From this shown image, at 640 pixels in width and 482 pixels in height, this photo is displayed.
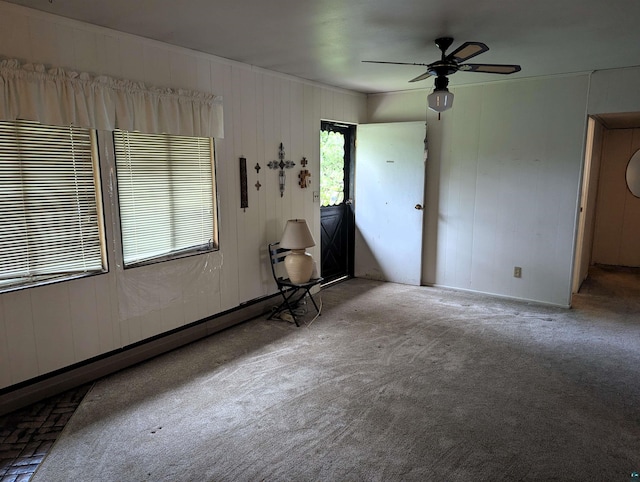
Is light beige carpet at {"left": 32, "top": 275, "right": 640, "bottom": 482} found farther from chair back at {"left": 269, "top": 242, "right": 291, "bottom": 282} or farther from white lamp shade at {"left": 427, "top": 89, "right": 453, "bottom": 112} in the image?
white lamp shade at {"left": 427, "top": 89, "right": 453, "bottom": 112}

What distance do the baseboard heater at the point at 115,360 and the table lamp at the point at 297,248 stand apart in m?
0.54

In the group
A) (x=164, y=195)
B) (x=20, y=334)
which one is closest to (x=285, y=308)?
(x=164, y=195)

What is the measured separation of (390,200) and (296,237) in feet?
6.37

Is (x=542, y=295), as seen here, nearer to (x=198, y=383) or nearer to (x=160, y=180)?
(x=198, y=383)

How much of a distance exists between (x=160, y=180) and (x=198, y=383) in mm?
1585

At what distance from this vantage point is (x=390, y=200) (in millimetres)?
5562

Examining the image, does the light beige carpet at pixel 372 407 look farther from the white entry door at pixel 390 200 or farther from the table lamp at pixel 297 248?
the white entry door at pixel 390 200

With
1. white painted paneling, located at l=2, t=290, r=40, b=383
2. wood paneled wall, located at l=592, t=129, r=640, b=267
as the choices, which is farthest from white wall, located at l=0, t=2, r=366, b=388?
wood paneled wall, located at l=592, t=129, r=640, b=267

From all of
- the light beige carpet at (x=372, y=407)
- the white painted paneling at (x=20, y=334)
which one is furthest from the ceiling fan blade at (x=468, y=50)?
the white painted paneling at (x=20, y=334)

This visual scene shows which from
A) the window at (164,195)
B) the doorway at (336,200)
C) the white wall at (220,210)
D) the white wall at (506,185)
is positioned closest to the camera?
the white wall at (220,210)

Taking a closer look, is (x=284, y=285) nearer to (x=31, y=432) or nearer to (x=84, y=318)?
(x=84, y=318)

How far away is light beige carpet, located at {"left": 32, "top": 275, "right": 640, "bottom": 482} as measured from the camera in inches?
84.3

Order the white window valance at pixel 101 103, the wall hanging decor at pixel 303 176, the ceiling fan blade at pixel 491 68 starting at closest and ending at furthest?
the white window valance at pixel 101 103 < the ceiling fan blade at pixel 491 68 < the wall hanging decor at pixel 303 176

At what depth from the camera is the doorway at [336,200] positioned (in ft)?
17.9
